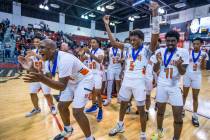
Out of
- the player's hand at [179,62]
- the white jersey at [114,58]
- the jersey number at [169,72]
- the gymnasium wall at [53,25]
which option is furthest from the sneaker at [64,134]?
the gymnasium wall at [53,25]

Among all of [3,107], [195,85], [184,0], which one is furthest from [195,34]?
[3,107]

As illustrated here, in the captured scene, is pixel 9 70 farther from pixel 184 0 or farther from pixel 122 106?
pixel 184 0

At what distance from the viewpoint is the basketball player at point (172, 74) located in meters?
2.63

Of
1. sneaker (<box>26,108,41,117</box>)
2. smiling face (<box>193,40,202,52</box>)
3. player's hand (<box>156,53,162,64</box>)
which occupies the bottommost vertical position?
sneaker (<box>26,108,41,117</box>)

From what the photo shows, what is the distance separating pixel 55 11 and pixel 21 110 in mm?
19342

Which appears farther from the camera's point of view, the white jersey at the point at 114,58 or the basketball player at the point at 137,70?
the white jersey at the point at 114,58

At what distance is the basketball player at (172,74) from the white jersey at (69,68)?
1220 millimetres

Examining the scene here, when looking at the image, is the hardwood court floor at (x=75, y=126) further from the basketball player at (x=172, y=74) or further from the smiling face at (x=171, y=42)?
the smiling face at (x=171, y=42)

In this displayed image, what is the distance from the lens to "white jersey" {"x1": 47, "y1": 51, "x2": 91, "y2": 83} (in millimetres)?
2287

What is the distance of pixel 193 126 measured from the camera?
3.77 meters

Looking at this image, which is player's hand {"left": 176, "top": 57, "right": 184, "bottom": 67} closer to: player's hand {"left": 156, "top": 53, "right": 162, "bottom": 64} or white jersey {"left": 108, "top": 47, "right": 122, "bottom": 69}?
player's hand {"left": 156, "top": 53, "right": 162, "bottom": 64}

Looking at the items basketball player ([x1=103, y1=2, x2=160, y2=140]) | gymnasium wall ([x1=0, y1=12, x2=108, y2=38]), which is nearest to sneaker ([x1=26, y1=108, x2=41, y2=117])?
basketball player ([x1=103, y1=2, x2=160, y2=140])

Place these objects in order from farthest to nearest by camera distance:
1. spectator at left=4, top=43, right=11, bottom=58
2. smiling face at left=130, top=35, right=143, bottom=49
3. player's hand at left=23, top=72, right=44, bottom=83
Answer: spectator at left=4, top=43, right=11, bottom=58 < smiling face at left=130, top=35, right=143, bottom=49 < player's hand at left=23, top=72, right=44, bottom=83

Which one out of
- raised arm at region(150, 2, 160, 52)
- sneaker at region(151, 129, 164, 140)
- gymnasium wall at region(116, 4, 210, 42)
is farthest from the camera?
gymnasium wall at region(116, 4, 210, 42)
